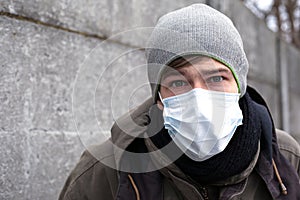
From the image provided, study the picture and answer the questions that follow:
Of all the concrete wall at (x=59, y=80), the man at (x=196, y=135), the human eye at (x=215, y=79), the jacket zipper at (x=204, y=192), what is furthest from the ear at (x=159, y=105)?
the concrete wall at (x=59, y=80)

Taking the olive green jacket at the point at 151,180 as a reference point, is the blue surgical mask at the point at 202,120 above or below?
above

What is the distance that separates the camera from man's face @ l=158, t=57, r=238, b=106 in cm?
175

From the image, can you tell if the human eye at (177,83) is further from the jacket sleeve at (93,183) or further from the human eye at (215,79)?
the jacket sleeve at (93,183)

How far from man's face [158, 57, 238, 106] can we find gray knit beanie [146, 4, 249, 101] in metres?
0.02

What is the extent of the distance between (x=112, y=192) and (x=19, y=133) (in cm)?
53

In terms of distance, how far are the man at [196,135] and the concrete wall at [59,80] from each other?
388 mm

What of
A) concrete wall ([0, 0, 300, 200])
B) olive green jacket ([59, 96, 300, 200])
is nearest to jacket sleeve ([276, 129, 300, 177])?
olive green jacket ([59, 96, 300, 200])

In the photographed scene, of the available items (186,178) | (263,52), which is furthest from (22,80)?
(263,52)

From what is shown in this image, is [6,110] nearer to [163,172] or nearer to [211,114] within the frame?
[163,172]

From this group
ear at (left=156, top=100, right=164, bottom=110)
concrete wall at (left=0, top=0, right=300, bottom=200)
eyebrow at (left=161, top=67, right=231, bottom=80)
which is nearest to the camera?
eyebrow at (left=161, top=67, right=231, bottom=80)

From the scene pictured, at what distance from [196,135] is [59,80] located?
35.4 inches

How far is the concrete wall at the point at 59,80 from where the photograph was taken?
6.85 ft

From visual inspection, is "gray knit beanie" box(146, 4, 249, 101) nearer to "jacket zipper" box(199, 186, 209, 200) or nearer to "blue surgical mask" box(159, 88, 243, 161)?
"blue surgical mask" box(159, 88, 243, 161)

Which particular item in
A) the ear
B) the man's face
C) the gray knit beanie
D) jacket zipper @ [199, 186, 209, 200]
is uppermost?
the gray knit beanie
